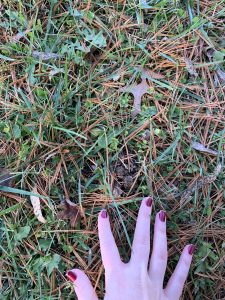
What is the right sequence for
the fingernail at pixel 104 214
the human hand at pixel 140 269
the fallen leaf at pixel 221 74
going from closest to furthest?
the human hand at pixel 140 269 → the fingernail at pixel 104 214 → the fallen leaf at pixel 221 74

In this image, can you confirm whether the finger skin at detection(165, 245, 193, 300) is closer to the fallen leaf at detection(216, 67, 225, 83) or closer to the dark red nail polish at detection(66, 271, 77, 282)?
the dark red nail polish at detection(66, 271, 77, 282)

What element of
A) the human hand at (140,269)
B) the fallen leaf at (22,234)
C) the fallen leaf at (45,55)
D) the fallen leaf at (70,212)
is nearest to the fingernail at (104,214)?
the human hand at (140,269)

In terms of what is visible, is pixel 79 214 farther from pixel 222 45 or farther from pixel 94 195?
pixel 222 45

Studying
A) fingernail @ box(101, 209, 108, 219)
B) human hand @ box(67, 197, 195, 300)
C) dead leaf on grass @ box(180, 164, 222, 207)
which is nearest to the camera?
human hand @ box(67, 197, 195, 300)

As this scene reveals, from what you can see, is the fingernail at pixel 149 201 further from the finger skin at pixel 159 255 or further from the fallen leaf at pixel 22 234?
the fallen leaf at pixel 22 234

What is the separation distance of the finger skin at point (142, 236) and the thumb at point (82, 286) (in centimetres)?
25

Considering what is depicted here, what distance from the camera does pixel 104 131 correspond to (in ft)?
7.81

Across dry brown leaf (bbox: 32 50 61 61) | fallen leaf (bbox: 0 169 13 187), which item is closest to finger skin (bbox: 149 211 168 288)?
fallen leaf (bbox: 0 169 13 187)

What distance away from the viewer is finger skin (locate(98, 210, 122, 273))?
7.20ft

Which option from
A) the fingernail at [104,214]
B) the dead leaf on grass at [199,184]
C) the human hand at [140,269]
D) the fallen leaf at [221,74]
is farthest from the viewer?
the fallen leaf at [221,74]

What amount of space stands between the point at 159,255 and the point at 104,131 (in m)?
0.71

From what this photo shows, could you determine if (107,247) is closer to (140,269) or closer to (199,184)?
(140,269)

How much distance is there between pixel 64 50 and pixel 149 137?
0.67 metres

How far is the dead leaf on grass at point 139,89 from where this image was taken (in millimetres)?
2424
